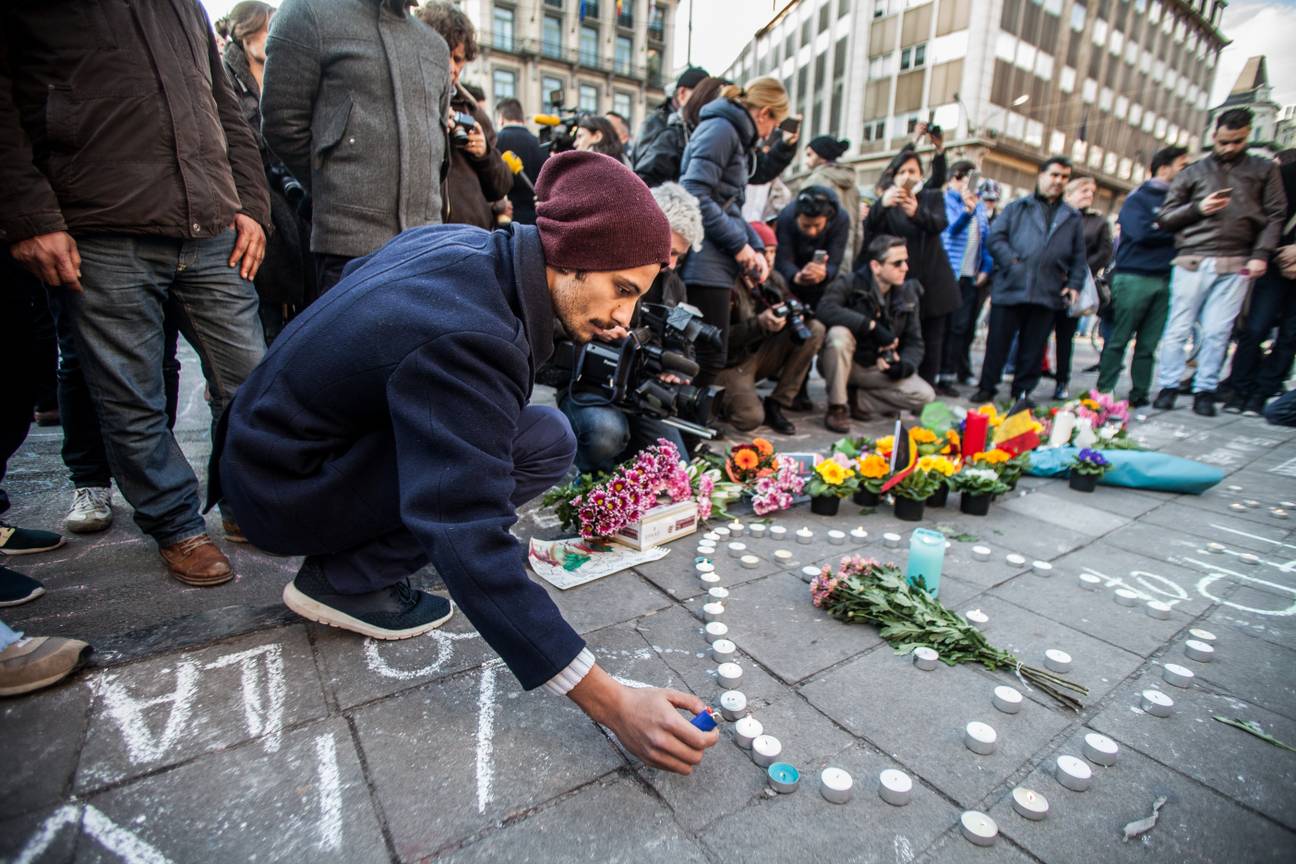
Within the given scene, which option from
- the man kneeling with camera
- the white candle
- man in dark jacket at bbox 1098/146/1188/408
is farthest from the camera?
man in dark jacket at bbox 1098/146/1188/408

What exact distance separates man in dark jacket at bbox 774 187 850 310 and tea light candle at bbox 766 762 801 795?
419cm

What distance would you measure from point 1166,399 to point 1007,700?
5.91 metres

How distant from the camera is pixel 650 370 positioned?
3.04 metres

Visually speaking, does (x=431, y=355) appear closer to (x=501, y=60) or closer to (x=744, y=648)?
(x=744, y=648)

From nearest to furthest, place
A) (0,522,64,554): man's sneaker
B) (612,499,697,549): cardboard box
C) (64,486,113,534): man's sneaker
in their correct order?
(0,522,64,554): man's sneaker → (64,486,113,534): man's sneaker → (612,499,697,549): cardboard box

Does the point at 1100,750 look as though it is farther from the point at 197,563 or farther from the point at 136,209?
the point at 136,209

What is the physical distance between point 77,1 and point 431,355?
175 cm

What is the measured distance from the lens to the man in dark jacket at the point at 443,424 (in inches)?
47.5

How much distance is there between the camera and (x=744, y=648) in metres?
1.89

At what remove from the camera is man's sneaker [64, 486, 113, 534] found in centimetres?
242

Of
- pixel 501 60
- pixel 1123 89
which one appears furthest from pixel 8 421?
pixel 1123 89

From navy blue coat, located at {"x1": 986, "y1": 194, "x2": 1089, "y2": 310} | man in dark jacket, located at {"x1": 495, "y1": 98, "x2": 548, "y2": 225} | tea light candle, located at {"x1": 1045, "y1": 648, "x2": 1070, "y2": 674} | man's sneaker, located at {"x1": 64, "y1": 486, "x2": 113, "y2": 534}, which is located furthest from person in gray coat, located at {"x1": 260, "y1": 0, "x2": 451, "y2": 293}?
navy blue coat, located at {"x1": 986, "y1": 194, "x2": 1089, "y2": 310}

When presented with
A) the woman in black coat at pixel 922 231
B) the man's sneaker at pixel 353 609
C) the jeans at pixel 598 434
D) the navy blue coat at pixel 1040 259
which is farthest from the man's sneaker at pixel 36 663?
the navy blue coat at pixel 1040 259

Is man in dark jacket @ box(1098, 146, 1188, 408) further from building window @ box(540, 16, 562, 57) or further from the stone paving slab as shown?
building window @ box(540, 16, 562, 57)
